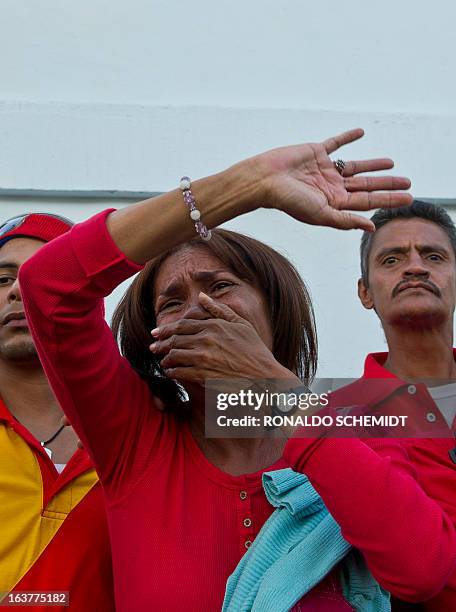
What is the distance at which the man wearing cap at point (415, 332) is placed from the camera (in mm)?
1994

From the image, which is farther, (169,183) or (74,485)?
(169,183)

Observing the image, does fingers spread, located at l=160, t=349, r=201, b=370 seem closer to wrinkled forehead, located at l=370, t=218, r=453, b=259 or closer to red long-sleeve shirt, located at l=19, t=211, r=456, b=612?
red long-sleeve shirt, located at l=19, t=211, r=456, b=612

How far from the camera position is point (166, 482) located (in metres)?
1.77

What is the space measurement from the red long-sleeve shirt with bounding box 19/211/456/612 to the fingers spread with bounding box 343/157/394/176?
1.24ft

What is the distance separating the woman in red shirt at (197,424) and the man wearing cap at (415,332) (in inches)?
5.9

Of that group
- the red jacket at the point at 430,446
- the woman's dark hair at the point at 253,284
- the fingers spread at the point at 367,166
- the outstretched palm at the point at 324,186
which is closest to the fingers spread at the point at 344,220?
the outstretched palm at the point at 324,186

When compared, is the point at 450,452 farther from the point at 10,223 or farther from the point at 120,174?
the point at 120,174

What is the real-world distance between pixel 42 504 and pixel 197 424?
12.3 inches

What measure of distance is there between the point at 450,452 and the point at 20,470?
777 mm

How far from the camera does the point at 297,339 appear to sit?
6.69 ft

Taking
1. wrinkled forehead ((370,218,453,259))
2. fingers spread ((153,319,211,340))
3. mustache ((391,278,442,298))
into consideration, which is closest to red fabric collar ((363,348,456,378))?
mustache ((391,278,442,298))

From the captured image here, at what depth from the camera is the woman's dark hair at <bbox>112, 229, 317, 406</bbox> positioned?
199 cm

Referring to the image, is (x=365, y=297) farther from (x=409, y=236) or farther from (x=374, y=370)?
(x=374, y=370)

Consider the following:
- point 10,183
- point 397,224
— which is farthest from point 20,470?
point 10,183
